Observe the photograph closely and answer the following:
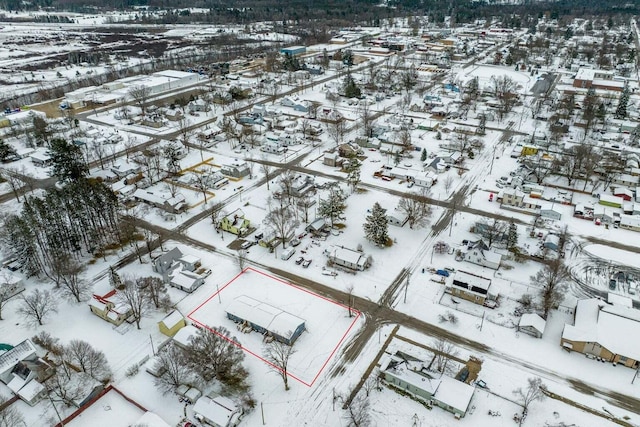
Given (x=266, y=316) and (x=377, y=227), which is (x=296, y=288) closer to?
(x=266, y=316)

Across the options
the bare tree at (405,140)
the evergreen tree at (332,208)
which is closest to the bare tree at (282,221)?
the evergreen tree at (332,208)

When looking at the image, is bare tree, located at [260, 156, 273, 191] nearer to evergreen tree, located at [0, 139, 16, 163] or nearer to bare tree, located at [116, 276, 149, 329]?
bare tree, located at [116, 276, 149, 329]

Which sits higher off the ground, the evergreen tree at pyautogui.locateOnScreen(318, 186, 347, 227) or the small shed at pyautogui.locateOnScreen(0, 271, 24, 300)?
the evergreen tree at pyautogui.locateOnScreen(318, 186, 347, 227)

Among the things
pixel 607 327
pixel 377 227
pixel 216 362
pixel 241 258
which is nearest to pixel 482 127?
pixel 377 227

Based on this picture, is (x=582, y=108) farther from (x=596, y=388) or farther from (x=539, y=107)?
(x=596, y=388)

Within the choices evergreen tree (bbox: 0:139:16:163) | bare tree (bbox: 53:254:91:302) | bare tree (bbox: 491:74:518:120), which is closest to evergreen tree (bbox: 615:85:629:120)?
bare tree (bbox: 491:74:518:120)
